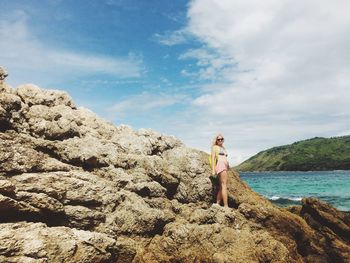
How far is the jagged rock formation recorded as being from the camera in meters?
11.9

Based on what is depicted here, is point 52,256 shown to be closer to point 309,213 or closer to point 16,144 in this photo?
point 16,144

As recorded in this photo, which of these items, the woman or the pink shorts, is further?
the pink shorts

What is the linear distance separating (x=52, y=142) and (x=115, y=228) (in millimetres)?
5300

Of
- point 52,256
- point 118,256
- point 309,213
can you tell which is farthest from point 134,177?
point 309,213

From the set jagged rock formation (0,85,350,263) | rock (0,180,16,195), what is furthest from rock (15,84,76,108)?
rock (0,180,16,195)

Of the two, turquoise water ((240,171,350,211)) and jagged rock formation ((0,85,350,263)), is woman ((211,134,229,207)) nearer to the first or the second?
jagged rock formation ((0,85,350,263))

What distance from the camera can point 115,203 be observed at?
1470 cm

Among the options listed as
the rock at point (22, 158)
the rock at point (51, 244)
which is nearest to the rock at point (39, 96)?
the rock at point (22, 158)

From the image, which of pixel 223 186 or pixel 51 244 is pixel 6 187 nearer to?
pixel 51 244

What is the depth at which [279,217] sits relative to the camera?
58.7 feet

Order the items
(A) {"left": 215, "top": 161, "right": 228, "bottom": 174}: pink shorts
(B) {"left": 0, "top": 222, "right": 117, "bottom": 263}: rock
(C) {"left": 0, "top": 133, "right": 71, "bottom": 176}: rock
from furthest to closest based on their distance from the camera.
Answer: (A) {"left": 215, "top": 161, "right": 228, "bottom": 174}: pink shorts < (C) {"left": 0, "top": 133, "right": 71, "bottom": 176}: rock < (B) {"left": 0, "top": 222, "right": 117, "bottom": 263}: rock

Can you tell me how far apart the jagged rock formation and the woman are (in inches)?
23.2

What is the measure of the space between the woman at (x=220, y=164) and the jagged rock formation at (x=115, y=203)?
0.59 metres

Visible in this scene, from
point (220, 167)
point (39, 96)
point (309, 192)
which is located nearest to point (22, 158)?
point (39, 96)
